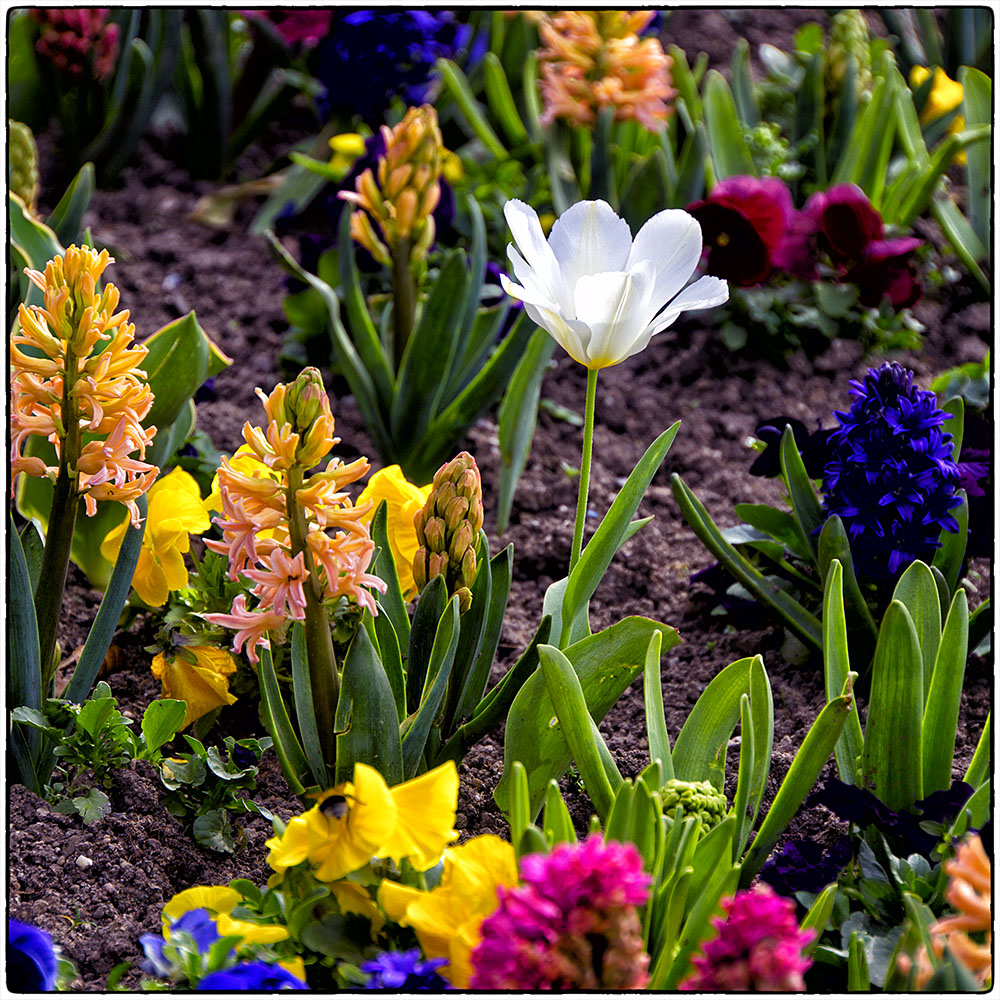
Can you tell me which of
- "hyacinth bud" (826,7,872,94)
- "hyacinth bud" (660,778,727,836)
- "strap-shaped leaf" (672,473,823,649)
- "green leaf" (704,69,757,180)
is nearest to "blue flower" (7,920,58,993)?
"hyacinth bud" (660,778,727,836)

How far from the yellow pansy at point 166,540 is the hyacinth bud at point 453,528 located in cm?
35

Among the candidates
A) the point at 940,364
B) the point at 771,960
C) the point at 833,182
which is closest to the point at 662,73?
the point at 833,182

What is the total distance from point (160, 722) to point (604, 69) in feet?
6.33

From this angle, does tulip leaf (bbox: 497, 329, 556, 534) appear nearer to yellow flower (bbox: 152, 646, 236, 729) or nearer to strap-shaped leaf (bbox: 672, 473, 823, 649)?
strap-shaped leaf (bbox: 672, 473, 823, 649)

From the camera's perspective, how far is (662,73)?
2.93 metres

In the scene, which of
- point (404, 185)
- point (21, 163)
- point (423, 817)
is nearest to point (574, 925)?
point (423, 817)

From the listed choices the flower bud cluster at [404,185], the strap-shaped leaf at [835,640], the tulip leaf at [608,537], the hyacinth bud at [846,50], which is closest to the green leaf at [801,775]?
the strap-shaped leaf at [835,640]

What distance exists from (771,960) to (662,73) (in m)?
2.52

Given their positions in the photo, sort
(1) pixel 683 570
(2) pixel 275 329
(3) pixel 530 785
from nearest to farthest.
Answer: (3) pixel 530 785 < (1) pixel 683 570 < (2) pixel 275 329

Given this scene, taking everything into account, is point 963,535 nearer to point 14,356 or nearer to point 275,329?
point 14,356

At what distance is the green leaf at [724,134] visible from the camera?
9.25 feet

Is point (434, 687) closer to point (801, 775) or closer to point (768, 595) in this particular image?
point (801, 775)

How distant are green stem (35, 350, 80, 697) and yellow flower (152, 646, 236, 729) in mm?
150

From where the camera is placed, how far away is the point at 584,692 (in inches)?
56.2
